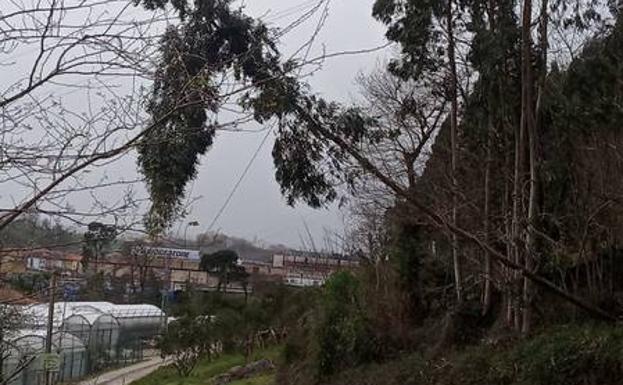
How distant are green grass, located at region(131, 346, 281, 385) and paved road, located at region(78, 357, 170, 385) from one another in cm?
63

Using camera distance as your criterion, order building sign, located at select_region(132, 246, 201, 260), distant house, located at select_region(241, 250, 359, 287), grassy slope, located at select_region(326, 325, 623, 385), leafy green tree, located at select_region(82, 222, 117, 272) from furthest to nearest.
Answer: distant house, located at select_region(241, 250, 359, 287) → grassy slope, located at select_region(326, 325, 623, 385) → building sign, located at select_region(132, 246, 201, 260) → leafy green tree, located at select_region(82, 222, 117, 272)

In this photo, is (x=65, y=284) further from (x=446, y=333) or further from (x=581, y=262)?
(x=446, y=333)

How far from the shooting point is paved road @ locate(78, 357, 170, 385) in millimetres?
29911

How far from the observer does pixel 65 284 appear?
10.9 ft

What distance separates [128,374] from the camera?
109 ft

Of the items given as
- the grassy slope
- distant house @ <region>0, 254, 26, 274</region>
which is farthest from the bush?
distant house @ <region>0, 254, 26, 274</region>

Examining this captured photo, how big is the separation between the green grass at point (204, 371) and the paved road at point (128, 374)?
0.63m

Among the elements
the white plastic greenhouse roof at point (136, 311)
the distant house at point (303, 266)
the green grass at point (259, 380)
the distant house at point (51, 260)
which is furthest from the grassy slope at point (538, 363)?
the white plastic greenhouse roof at point (136, 311)

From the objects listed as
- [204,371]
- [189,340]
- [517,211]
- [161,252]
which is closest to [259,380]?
[204,371]

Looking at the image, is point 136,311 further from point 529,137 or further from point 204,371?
point 529,137

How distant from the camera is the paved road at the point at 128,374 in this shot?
2991 centimetres

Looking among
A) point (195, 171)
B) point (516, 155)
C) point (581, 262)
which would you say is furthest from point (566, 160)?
point (195, 171)

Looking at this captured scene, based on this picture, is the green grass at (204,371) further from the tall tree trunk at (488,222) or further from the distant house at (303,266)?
the tall tree trunk at (488,222)

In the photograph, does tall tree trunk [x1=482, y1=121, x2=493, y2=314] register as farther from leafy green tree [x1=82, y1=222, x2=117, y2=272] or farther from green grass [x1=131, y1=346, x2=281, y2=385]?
green grass [x1=131, y1=346, x2=281, y2=385]
